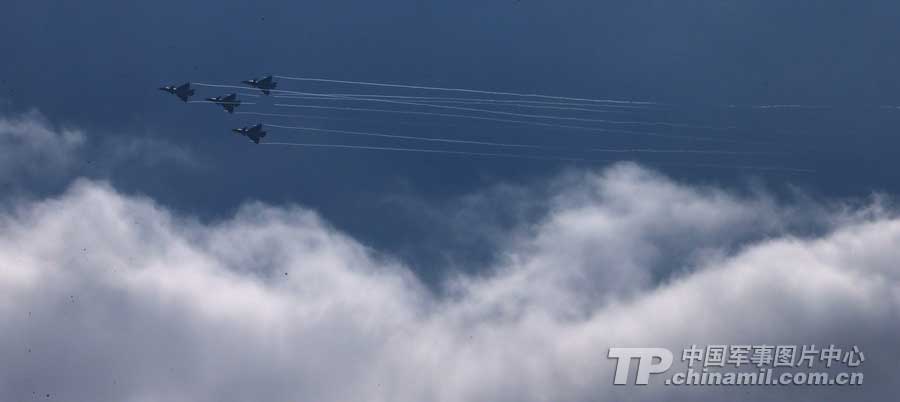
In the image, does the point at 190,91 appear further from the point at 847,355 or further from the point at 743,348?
the point at 847,355

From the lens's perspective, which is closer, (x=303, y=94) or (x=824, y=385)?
(x=824, y=385)

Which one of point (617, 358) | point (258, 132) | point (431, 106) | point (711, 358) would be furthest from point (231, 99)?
point (711, 358)

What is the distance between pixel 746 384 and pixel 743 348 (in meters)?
4.45

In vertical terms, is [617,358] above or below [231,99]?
below

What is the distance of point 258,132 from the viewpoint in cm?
9300

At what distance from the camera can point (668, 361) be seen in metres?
82.9

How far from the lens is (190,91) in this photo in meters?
93.6

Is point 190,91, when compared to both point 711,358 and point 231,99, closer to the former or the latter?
point 231,99

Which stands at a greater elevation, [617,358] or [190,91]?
[190,91]

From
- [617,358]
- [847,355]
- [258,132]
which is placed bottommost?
[617,358]

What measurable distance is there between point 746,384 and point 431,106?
42.3 m

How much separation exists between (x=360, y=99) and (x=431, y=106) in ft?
25.2

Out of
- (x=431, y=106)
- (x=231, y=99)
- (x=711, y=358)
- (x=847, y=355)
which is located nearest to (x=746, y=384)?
(x=711, y=358)

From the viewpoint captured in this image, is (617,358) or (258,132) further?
(258,132)
